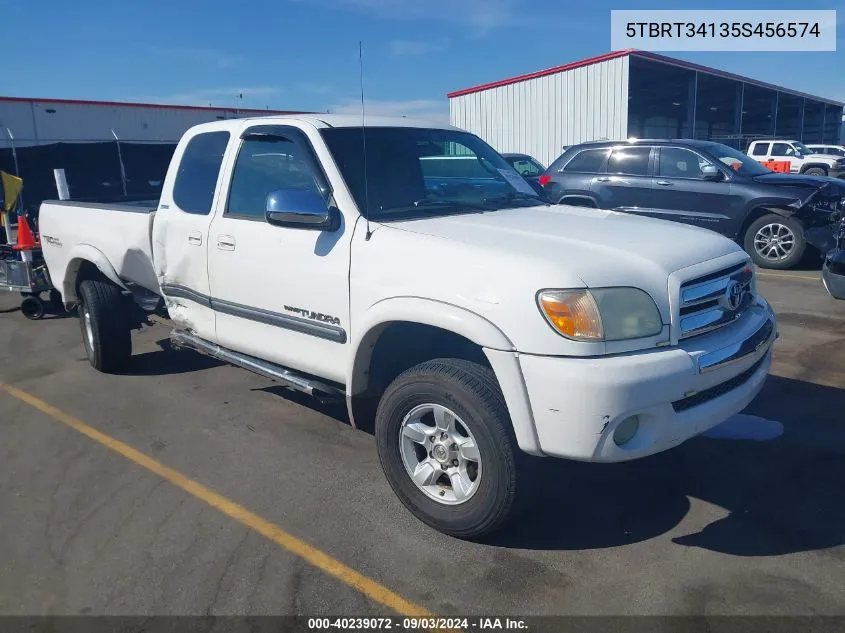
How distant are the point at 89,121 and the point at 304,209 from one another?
79.0ft

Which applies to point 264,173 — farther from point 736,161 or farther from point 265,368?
point 736,161

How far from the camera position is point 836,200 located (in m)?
9.71

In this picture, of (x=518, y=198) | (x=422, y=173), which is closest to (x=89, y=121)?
(x=422, y=173)

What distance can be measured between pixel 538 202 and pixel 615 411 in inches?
82.0

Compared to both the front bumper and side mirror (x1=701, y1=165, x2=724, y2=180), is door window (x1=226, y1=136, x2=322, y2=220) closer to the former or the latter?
the front bumper

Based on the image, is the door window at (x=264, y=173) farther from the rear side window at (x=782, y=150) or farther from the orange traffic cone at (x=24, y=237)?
the rear side window at (x=782, y=150)

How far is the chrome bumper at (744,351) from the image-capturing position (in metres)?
3.08

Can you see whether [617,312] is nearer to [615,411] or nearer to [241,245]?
[615,411]

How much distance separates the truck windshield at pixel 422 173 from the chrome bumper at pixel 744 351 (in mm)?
1586

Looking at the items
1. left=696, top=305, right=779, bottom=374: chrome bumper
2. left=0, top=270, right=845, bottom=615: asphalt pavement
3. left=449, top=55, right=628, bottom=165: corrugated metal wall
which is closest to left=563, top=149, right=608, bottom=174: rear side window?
left=0, top=270, right=845, bottom=615: asphalt pavement

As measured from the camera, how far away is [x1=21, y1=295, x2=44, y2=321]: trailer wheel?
28.2ft

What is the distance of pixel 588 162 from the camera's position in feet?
38.1

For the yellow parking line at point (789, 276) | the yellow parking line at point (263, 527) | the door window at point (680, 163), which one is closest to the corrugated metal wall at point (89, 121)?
the door window at point (680, 163)

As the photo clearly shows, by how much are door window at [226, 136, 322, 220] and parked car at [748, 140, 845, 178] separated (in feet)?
94.9
